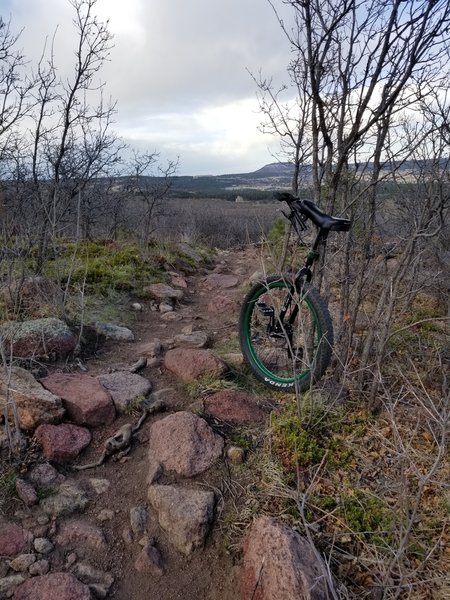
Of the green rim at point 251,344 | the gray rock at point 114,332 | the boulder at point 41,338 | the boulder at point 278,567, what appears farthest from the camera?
the gray rock at point 114,332

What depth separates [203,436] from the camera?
8.66 ft

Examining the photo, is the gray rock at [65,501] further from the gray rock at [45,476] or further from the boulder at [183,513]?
the boulder at [183,513]

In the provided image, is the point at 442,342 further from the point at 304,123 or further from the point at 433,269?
the point at 304,123

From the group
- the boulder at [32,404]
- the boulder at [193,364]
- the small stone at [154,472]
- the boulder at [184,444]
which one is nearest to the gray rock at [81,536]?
the small stone at [154,472]

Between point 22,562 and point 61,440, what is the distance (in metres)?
0.73

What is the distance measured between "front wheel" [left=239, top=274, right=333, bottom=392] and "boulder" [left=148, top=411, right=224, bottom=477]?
2.13 feet

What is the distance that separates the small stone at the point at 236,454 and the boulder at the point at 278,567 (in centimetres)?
52

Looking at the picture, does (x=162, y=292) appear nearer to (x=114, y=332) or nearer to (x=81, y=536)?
(x=114, y=332)

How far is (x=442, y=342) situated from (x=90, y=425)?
299 cm

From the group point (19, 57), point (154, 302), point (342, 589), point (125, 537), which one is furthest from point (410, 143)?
point (19, 57)

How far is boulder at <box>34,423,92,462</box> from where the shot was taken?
252 centimetres

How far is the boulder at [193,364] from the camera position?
10.8ft

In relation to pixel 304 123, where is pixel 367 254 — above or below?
below

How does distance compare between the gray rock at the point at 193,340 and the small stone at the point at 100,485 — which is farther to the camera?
the gray rock at the point at 193,340
